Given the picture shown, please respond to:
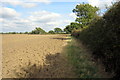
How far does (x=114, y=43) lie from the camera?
15.0 ft

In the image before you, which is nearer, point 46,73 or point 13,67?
point 46,73

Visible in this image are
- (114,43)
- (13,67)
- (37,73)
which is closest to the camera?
(114,43)

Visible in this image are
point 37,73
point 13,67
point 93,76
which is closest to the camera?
point 93,76

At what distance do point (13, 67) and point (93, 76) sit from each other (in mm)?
4189

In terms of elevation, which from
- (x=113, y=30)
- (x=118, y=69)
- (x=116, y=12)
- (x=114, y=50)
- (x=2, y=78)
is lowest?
(x=2, y=78)

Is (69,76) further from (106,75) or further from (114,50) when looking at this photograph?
(114,50)

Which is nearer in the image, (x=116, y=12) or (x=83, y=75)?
(x=116, y=12)

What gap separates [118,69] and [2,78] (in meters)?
4.76

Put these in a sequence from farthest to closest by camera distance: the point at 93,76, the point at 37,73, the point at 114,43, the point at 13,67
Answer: the point at 13,67 < the point at 37,73 < the point at 93,76 < the point at 114,43

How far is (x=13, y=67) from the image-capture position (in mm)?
6988

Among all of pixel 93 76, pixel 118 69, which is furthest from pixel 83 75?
pixel 118 69

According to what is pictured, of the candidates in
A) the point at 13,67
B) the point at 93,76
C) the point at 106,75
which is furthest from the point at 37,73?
the point at 106,75

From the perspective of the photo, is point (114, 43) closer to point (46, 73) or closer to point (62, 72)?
point (62, 72)

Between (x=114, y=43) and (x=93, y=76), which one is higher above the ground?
(x=114, y=43)
